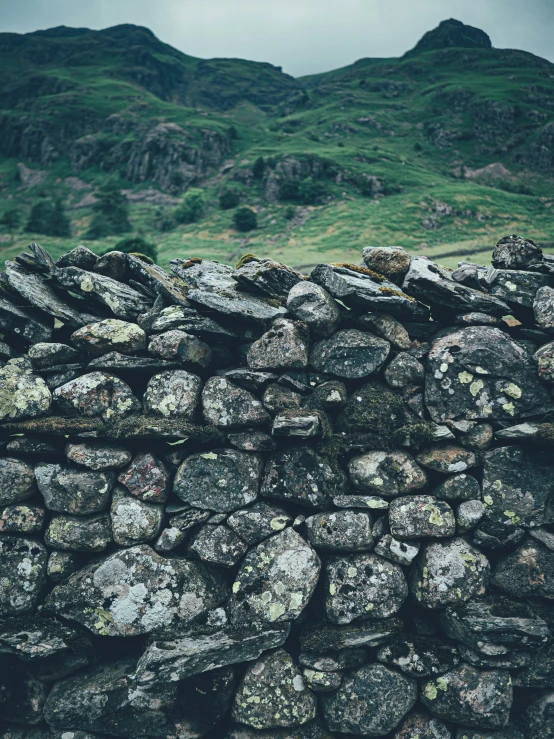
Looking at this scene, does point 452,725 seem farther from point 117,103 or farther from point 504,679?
point 117,103

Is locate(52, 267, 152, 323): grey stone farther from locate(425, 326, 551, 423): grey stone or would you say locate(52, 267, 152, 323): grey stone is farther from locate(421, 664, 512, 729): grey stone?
locate(421, 664, 512, 729): grey stone

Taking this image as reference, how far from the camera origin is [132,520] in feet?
33.0

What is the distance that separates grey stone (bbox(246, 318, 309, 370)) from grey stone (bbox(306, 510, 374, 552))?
3.83 m

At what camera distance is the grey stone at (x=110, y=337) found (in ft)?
36.1

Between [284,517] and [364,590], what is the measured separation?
96.2 inches

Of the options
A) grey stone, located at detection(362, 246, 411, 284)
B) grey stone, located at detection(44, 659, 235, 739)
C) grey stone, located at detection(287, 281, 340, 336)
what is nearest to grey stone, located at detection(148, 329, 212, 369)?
grey stone, located at detection(287, 281, 340, 336)

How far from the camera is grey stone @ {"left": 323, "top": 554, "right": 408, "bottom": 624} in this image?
9938mm

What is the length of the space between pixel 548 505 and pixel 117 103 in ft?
617

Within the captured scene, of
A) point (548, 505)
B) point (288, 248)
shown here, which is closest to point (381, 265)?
point (548, 505)

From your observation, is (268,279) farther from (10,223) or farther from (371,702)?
(10,223)

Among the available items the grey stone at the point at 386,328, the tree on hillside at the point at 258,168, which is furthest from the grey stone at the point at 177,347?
the tree on hillside at the point at 258,168

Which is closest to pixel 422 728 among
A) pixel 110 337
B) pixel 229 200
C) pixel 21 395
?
pixel 110 337

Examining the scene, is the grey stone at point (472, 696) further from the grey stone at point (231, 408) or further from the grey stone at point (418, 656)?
the grey stone at point (231, 408)

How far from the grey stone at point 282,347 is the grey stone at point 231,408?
2.92 ft
